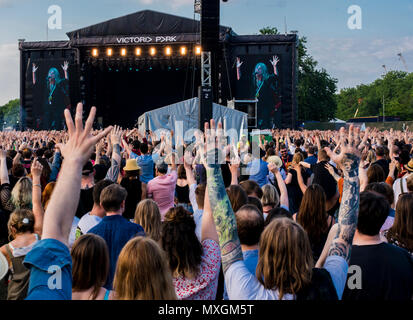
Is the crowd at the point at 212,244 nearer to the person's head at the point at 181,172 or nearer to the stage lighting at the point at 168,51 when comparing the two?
the person's head at the point at 181,172

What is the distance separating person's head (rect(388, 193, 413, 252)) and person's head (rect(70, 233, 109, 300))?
6.68 feet

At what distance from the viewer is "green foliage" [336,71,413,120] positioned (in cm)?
5962

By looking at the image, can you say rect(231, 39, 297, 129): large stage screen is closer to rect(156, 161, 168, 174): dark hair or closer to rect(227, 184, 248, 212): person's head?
rect(156, 161, 168, 174): dark hair

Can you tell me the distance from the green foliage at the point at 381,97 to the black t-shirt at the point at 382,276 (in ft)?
196

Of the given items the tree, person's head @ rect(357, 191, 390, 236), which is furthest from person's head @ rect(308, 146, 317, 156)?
the tree

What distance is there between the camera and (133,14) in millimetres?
22969

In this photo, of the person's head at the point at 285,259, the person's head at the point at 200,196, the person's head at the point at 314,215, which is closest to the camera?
the person's head at the point at 285,259

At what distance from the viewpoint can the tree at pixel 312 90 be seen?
45.1 meters

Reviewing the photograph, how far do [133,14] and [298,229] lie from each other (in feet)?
74.3

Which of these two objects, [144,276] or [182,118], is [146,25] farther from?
[144,276]

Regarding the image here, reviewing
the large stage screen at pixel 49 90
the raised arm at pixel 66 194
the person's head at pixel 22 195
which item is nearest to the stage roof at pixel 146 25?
the large stage screen at pixel 49 90

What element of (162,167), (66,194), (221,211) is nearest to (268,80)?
(162,167)

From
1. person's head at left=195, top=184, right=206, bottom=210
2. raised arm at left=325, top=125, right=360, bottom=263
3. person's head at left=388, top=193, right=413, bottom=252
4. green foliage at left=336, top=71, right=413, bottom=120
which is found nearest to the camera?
raised arm at left=325, top=125, right=360, bottom=263
